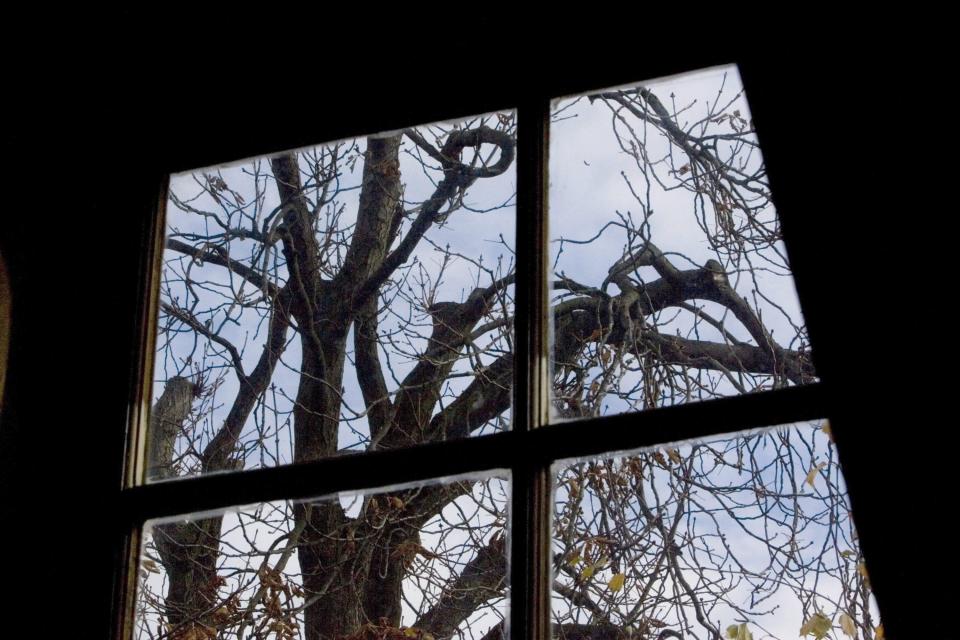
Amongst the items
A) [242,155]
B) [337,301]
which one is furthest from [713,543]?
[242,155]

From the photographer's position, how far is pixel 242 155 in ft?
4.84

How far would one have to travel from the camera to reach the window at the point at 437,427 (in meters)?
1.11

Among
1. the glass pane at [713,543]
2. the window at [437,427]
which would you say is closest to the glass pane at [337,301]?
the window at [437,427]

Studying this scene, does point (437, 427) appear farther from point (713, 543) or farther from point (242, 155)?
point (242, 155)

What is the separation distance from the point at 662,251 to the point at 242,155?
0.62 metres

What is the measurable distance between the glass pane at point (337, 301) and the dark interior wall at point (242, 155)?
0.05 metres

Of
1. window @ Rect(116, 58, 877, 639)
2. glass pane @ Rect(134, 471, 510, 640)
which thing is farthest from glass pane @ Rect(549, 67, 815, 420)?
glass pane @ Rect(134, 471, 510, 640)

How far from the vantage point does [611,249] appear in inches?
49.0

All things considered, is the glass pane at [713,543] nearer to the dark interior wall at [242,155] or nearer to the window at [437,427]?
the window at [437,427]

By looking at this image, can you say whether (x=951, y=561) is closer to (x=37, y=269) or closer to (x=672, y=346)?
(x=672, y=346)

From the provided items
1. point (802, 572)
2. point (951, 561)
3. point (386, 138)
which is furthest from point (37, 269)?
point (951, 561)

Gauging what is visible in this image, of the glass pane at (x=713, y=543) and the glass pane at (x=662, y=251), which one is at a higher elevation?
the glass pane at (x=662, y=251)

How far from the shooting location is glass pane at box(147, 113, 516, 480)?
1.30m

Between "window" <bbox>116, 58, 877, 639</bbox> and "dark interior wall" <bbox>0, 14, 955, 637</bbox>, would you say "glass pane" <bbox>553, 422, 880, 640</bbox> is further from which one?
"dark interior wall" <bbox>0, 14, 955, 637</bbox>
